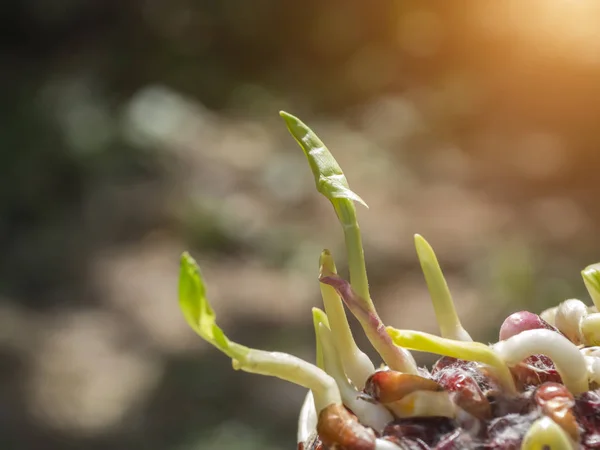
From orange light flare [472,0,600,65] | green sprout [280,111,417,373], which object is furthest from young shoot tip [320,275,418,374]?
orange light flare [472,0,600,65]

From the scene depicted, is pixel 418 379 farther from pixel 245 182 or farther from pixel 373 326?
pixel 245 182

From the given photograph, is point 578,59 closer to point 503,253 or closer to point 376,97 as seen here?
point 376,97

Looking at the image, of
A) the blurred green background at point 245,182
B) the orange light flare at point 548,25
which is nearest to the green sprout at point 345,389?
the blurred green background at point 245,182

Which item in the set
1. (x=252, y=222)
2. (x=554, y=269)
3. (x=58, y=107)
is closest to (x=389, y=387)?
(x=554, y=269)

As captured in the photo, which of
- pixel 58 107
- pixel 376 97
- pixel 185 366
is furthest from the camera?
pixel 376 97

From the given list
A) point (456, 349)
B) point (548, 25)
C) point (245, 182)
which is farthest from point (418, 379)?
point (548, 25)

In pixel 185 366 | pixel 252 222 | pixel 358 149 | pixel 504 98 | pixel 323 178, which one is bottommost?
pixel 323 178

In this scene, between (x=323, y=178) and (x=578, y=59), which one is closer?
(x=323, y=178)
